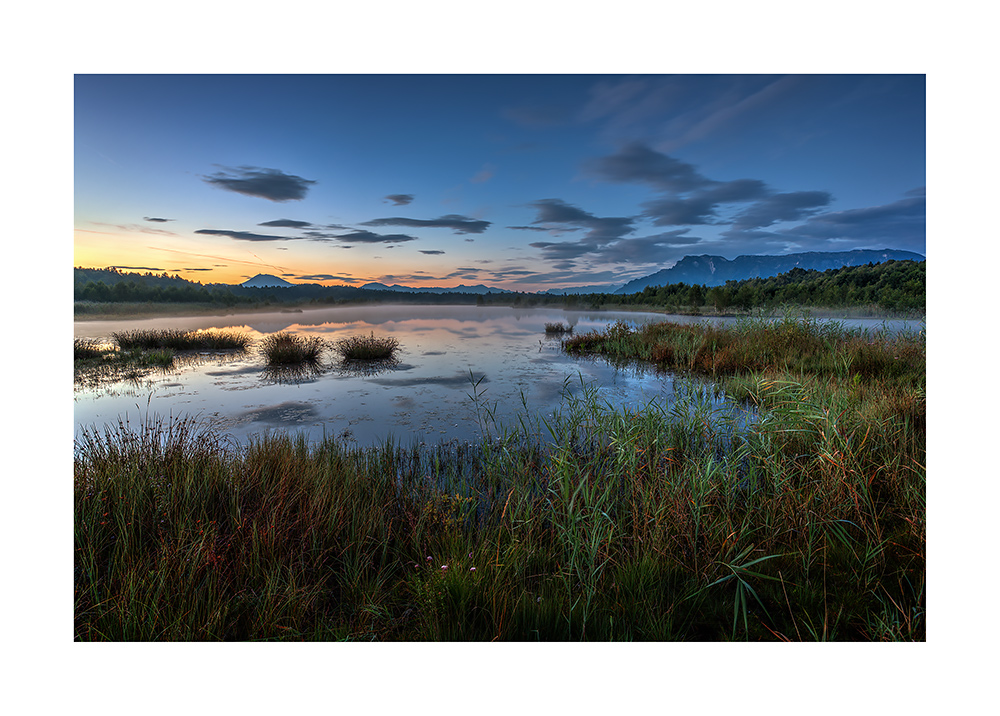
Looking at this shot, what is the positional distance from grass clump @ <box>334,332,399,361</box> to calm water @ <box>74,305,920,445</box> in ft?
1.31

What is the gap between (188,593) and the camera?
88.8 inches

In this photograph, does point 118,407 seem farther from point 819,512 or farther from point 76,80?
point 819,512

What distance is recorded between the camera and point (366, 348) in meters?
12.4

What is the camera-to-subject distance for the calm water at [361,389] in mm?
5391

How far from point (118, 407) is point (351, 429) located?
3.37 metres

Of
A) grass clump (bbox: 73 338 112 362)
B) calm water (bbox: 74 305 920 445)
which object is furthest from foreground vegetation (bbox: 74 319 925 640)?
grass clump (bbox: 73 338 112 362)

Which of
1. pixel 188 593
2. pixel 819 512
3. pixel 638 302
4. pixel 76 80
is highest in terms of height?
pixel 638 302

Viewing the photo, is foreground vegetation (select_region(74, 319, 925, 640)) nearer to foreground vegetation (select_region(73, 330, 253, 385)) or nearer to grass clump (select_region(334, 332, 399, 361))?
foreground vegetation (select_region(73, 330, 253, 385))

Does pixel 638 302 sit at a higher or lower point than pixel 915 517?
higher

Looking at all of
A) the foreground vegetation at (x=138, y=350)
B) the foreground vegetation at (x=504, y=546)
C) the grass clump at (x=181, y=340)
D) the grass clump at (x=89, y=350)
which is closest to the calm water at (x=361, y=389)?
the foreground vegetation at (x=138, y=350)

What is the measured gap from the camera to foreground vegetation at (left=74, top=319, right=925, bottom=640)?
2086 millimetres

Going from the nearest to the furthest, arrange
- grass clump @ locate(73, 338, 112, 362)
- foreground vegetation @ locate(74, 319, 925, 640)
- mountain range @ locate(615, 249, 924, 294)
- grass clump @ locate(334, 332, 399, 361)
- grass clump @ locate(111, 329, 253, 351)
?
foreground vegetation @ locate(74, 319, 925, 640) → mountain range @ locate(615, 249, 924, 294) → grass clump @ locate(73, 338, 112, 362) → grass clump @ locate(111, 329, 253, 351) → grass clump @ locate(334, 332, 399, 361)
